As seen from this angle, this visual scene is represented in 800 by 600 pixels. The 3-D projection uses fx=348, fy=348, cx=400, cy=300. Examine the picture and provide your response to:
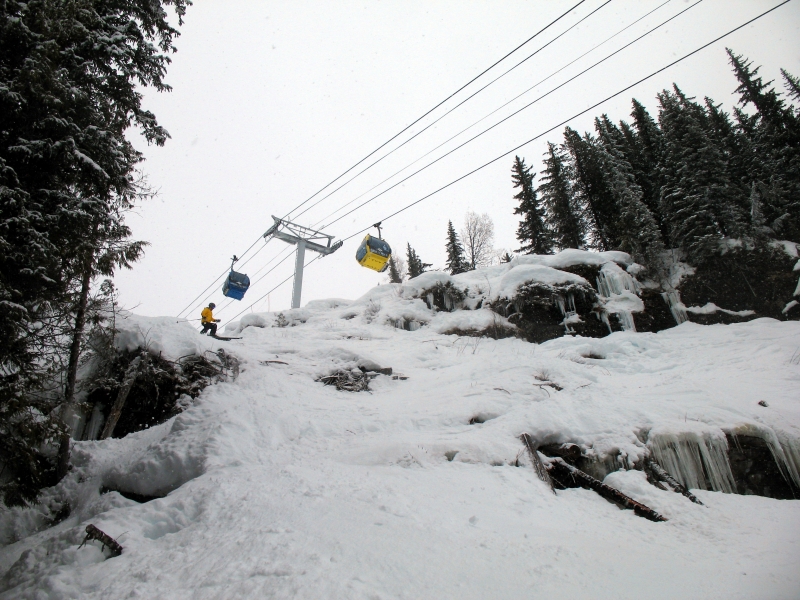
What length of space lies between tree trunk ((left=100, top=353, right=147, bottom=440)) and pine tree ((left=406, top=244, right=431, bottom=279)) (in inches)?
1152

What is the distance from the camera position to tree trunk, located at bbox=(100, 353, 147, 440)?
621cm

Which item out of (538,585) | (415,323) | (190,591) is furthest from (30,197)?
(415,323)

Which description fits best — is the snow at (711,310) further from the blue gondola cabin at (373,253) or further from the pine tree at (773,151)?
the blue gondola cabin at (373,253)

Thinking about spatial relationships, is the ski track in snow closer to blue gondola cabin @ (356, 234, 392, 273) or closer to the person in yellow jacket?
the person in yellow jacket

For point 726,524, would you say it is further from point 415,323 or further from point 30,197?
point 415,323

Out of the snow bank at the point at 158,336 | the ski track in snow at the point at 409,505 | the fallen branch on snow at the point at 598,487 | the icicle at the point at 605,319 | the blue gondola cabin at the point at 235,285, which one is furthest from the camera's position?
the blue gondola cabin at the point at 235,285

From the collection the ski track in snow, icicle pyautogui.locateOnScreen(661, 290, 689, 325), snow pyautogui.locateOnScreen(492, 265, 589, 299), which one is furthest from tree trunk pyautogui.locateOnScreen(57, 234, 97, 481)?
icicle pyautogui.locateOnScreen(661, 290, 689, 325)

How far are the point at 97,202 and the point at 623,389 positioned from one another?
10.1 metres

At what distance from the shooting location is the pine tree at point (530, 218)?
25.5m

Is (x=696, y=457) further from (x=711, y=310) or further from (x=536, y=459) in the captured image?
(x=711, y=310)

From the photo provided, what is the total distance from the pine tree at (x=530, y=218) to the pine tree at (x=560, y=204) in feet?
2.07

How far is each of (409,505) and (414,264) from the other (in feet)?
110

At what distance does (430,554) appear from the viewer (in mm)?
2705

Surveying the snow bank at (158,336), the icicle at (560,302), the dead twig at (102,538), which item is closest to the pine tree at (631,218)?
the icicle at (560,302)
